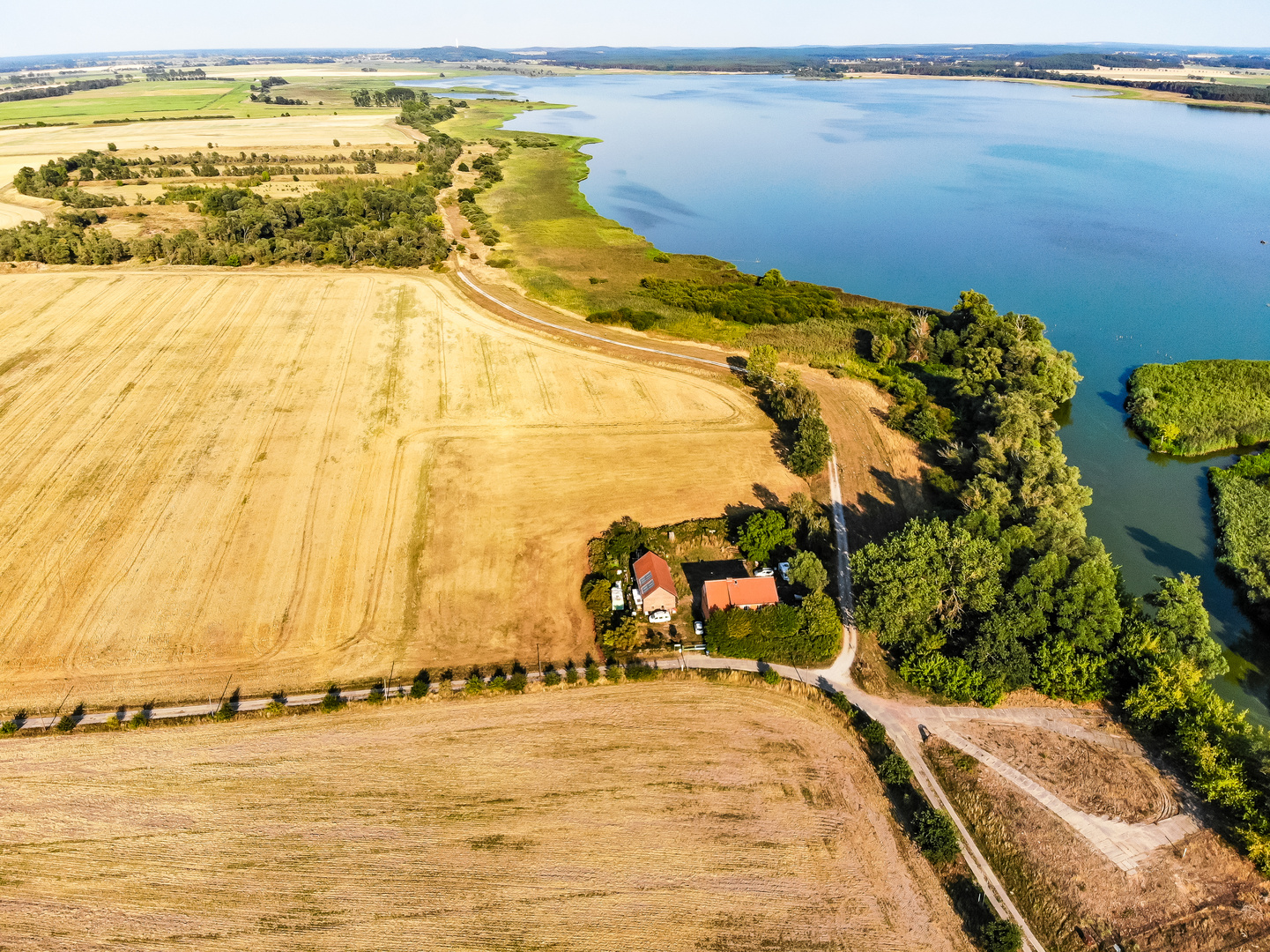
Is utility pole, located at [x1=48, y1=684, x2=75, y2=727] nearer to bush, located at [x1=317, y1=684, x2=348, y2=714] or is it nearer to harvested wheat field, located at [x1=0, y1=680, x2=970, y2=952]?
harvested wheat field, located at [x1=0, y1=680, x2=970, y2=952]

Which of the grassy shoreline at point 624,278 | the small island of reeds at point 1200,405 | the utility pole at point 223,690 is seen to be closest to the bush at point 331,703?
the utility pole at point 223,690

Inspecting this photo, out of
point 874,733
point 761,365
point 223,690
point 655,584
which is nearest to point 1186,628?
point 874,733

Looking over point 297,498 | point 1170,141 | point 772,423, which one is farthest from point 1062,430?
point 1170,141

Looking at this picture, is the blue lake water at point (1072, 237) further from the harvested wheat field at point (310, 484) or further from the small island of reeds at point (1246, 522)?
the harvested wheat field at point (310, 484)

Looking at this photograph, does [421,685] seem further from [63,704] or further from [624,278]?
[624,278]

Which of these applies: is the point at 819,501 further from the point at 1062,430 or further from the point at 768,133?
the point at 768,133

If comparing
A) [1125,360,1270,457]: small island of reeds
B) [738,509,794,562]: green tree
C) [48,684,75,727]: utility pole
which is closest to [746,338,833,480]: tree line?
[738,509,794,562]: green tree
